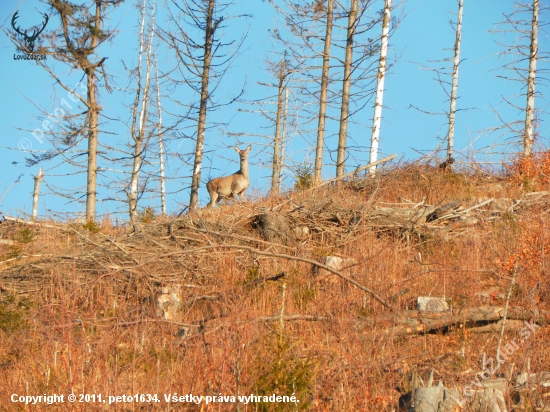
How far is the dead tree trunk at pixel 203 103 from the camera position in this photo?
18359 mm

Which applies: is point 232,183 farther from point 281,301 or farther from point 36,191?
point 281,301

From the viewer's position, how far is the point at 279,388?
16.6ft

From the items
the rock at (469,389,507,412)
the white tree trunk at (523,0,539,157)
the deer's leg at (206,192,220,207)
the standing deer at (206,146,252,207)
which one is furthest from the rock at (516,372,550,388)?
the white tree trunk at (523,0,539,157)

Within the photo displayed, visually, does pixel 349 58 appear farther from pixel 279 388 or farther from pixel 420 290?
pixel 279 388

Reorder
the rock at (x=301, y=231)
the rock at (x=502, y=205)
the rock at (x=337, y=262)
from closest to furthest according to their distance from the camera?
the rock at (x=337, y=262), the rock at (x=301, y=231), the rock at (x=502, y=205)

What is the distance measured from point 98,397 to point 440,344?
359 cm

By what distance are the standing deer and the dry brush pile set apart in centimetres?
476

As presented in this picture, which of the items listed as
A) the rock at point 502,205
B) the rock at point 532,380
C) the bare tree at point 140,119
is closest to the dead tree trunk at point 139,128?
the bare tree at point 140,119

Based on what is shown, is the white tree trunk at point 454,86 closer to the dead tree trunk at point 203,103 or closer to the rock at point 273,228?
the dead tree trunk at point 203,103

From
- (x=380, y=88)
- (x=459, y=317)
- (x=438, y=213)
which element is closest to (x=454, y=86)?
(x=380, y=88)

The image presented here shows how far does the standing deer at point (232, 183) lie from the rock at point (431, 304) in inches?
446

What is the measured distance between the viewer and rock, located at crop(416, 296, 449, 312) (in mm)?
7422

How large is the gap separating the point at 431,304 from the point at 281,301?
179 centimetres

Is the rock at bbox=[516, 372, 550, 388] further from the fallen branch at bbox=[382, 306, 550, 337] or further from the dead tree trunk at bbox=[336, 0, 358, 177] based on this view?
the dead tree trunk at bbox=[336, 0, 358, 177]
